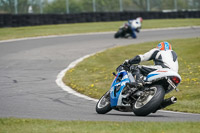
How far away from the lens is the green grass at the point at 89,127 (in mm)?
6195

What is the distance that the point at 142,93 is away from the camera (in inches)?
302

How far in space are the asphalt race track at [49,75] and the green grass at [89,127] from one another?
85 centimetres

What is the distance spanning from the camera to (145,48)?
797 inches

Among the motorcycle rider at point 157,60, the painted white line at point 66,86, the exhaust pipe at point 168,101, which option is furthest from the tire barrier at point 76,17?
the exhaust pipe at point 168,101

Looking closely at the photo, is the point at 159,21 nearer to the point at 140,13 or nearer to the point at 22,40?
the point at 140,13

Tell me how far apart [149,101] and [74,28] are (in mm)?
23045

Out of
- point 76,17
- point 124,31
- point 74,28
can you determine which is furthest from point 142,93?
point 76,17

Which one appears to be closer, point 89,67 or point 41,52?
point 89,67

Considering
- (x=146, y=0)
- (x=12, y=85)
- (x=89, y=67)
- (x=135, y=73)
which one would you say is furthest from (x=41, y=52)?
(x=146, y=0)

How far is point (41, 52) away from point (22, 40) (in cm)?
467

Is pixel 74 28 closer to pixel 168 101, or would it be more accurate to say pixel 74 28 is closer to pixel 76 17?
pixel 76 17

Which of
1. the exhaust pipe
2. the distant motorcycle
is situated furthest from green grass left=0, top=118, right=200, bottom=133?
the distant motorcycle

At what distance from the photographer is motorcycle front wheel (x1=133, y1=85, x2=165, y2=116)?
7332 millimetres

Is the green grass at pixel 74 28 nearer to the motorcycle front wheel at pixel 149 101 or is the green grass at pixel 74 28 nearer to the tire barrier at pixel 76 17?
the tire barrier at pixel 76 17
